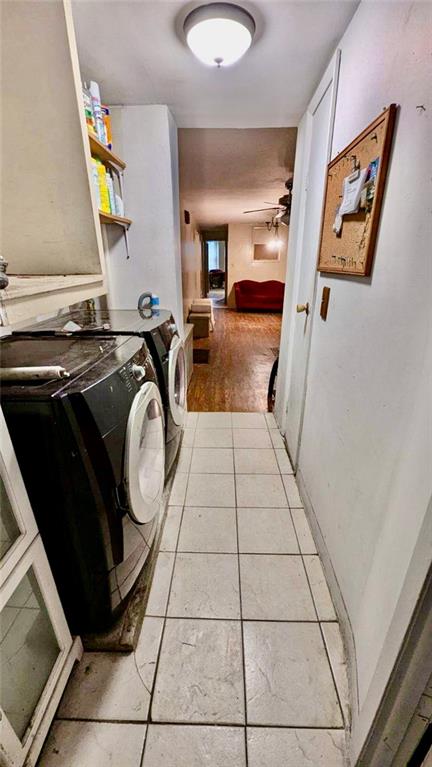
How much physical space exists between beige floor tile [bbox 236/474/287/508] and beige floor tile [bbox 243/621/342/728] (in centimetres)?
62

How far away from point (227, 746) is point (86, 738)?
0.40m

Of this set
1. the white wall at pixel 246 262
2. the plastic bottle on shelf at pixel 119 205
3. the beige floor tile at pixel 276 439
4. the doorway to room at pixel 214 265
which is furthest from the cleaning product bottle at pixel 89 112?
the doorway to room at pixel 214 265

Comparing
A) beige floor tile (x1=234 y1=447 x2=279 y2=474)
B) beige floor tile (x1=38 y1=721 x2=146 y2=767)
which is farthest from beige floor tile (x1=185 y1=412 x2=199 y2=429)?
beige floor tile (x1=38 y1=721 x2=146 y2=767)

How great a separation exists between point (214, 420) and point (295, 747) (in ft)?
6.40

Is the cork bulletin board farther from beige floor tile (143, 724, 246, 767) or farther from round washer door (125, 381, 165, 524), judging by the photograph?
beige floor tile (143, 724, 246, 767)

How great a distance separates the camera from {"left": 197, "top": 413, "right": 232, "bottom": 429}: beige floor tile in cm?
255

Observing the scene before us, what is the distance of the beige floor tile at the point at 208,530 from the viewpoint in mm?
1450

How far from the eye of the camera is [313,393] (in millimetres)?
1597

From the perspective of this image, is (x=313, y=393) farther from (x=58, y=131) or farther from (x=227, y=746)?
(x=58, y=131)

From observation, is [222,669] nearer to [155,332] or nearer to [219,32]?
[155,332]

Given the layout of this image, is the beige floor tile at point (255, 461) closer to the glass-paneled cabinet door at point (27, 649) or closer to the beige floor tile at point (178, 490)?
the beige floor tile at point (178, 490)

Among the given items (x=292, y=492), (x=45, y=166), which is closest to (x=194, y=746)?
(x=292, y=492)

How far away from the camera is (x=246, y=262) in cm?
831

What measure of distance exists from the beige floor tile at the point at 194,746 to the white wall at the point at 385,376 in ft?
1.08
